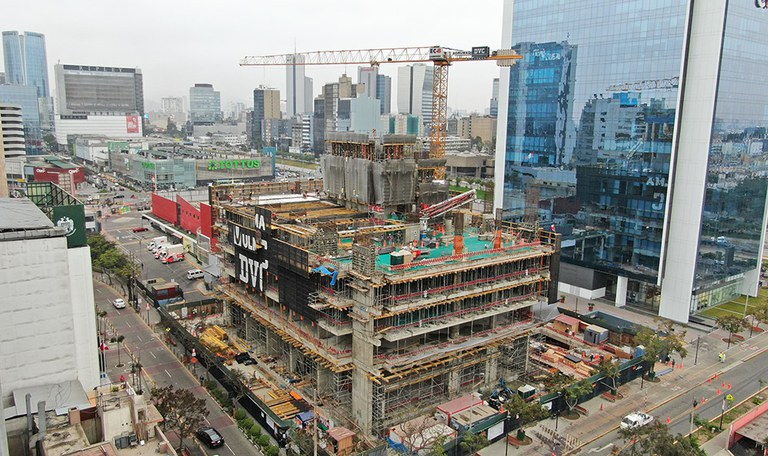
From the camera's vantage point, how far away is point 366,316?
166 feet

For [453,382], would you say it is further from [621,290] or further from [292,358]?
[621,290]

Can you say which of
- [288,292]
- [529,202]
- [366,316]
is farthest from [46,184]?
[529,202]

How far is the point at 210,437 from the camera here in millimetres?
49656

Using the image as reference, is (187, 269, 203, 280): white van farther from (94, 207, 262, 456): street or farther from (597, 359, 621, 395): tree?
(597, 359, 621, 395): tree

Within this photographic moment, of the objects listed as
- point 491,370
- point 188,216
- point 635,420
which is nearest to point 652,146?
point 491,370

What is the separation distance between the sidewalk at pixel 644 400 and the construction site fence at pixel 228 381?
18032 mm

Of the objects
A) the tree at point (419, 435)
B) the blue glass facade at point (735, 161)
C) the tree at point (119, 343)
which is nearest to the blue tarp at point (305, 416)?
the tree at point (419, 435)

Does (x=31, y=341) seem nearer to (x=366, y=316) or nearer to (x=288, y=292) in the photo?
(x=288, y=292)

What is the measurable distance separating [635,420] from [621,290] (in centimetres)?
3904

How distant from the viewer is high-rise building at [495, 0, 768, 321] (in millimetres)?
78312

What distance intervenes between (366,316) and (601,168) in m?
54.3

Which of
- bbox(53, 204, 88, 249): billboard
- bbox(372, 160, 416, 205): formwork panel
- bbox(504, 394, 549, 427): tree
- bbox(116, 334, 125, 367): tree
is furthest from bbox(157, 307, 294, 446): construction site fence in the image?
bbox(372, 160, 416, 205): formwork panel

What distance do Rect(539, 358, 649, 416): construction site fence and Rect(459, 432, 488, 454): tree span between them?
1008cm

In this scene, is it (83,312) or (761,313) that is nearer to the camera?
(83,312)
